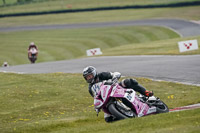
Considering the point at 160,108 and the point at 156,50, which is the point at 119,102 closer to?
the point at 160,108

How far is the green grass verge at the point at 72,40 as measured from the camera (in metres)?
44.6

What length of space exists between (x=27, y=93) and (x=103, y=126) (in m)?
8.08

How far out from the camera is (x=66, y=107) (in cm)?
1498

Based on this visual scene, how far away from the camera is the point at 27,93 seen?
1748cm

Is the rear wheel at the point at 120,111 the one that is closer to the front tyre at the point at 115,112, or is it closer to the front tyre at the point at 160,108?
the front tyre at the point at 115,112

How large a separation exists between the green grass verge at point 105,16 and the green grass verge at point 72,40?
720cm

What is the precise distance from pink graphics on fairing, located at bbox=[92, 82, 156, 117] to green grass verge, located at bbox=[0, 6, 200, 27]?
4569 cm

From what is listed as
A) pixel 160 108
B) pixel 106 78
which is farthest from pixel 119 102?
pixel 160 108

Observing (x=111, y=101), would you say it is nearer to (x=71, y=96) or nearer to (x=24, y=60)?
(x=71, y=96)

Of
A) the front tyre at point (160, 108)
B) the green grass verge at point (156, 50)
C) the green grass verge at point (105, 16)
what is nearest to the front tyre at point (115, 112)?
the front tyre at point (160, 108)

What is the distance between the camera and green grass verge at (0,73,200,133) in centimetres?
924

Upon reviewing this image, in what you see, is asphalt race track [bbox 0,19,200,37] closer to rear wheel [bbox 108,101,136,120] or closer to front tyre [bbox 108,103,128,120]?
rear wheel [bbox 108,101,136,120]

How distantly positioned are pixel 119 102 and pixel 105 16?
5553 cm

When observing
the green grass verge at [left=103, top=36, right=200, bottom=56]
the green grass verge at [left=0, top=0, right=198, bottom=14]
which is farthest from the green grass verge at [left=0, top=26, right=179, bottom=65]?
the green grass verge at [left=0, top=0, right=198, bottom=14]
